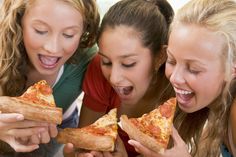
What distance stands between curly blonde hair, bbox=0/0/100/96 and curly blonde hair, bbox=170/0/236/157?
38 centimetres

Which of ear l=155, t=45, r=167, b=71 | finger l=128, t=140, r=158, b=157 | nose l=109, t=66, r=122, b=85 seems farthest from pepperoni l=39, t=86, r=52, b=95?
ear l=155, t=45, r=167, b=71

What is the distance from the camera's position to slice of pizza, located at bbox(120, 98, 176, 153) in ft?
4.63

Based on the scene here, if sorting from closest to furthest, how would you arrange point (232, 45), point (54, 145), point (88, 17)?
1. point (232, 45)
2. point (88, 17)
3. point (54, 145)

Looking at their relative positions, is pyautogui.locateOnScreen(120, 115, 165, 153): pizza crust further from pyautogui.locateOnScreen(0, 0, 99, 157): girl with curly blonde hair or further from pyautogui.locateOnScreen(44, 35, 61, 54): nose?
pyautogui.locateOnScreen(44, 35, 61, 54): nose

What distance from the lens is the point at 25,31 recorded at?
5.37ft

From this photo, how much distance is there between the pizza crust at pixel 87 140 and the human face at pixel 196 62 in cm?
31

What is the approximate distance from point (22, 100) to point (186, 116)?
27.7 inches

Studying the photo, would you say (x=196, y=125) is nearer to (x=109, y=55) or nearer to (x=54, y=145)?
(x=109, y=55)

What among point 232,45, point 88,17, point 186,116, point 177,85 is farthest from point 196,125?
point 88,17

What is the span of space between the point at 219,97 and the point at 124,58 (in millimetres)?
379

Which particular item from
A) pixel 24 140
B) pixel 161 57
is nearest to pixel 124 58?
pixel 161 57

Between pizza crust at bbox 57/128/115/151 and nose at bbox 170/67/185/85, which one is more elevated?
nose at bbox 170/67/185/85

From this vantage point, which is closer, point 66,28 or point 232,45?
point 232,45

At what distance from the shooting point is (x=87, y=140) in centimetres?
146
